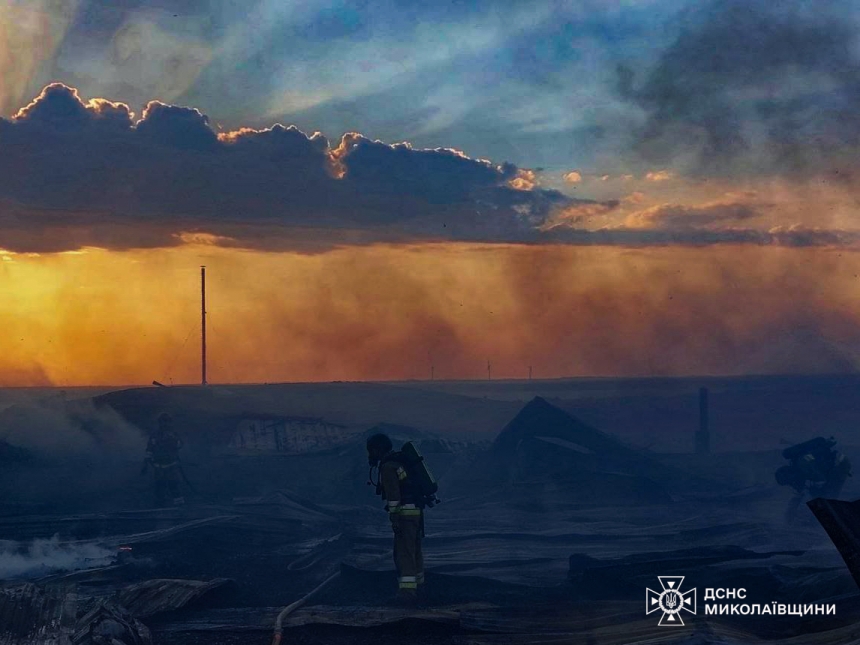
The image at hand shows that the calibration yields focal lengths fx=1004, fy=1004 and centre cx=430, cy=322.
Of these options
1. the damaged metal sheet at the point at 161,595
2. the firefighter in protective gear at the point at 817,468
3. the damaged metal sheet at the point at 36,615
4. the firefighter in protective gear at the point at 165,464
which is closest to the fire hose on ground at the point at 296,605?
the damaged metal sheet at the point at 161,595

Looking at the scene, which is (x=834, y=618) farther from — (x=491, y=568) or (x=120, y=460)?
(x=120, y=460)

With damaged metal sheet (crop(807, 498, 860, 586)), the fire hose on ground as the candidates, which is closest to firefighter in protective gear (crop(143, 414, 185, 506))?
the fire hose on ground

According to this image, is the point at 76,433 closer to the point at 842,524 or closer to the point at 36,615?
the point at 36,615

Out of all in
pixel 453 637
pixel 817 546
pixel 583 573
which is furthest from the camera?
pixel 817 546

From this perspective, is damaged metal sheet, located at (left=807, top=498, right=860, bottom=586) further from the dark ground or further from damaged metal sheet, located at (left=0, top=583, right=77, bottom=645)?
damaged metal sheet, located at (left=0, top=583, right=77, bottom=645)

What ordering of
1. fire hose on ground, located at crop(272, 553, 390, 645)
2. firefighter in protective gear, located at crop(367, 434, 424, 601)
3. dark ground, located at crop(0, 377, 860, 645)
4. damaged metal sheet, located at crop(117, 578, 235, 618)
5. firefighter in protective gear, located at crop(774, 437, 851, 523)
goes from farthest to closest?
firefighter in protective gear, located at crop(774, 437, 851, 523)
firefighter in protective gear, located at crop(367, 434, 424, 601)
damaged metal sheet, located at crop(117, 578, 235, 618)
dark ground, located at crop(0, 377, 860, 645)
fire hose on ground, located at crop(272, 553, 390, 645)

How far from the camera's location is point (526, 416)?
105 feet

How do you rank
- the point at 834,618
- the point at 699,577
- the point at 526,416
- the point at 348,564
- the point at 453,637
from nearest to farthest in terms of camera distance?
the point at 834,618, the point at 453,637, the point at 699,577, the point at 348,564, the point at 526,416

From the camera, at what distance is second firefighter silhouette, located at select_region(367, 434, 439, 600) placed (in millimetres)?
13992

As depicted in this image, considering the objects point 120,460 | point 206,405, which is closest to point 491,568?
point 120,460

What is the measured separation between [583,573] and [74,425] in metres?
31.4

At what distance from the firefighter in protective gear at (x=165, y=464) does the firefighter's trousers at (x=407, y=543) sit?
45.0ft

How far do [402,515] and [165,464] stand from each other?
1430cm

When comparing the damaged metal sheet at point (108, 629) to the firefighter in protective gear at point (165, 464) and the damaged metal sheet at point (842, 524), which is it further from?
the firefighter in protective gear at point (165, 464)
